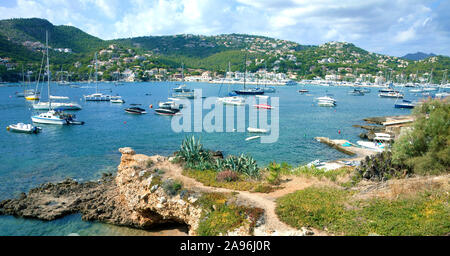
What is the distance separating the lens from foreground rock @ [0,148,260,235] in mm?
14812

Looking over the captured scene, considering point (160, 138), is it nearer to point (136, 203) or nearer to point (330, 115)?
point (136, 203)

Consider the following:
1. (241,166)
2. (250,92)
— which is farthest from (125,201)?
(250,92)

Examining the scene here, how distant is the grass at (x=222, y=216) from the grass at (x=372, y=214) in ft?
4.09

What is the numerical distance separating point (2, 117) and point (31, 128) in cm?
2015

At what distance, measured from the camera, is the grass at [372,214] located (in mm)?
9881

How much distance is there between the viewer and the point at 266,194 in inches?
572

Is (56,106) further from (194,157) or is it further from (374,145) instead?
(374,145)

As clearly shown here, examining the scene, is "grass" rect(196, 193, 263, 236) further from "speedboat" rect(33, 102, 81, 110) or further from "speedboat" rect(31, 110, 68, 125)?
"speedboat" rect(33, 102, 81, 110)

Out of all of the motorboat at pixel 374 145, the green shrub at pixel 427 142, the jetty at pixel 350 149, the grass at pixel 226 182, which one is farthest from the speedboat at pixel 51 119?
the green shrub at pixel 427 142

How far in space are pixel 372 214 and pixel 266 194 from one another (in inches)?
195

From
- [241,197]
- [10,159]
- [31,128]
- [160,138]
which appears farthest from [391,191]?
[31,128]

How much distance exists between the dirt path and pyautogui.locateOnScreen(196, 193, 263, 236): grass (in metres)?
0.56

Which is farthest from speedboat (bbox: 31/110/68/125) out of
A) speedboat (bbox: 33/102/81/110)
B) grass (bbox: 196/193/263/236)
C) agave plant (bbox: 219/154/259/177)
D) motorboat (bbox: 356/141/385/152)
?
motorboat (bbox: 356/141/385/152)

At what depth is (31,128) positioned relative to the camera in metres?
41.9
